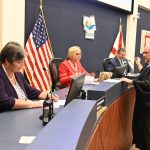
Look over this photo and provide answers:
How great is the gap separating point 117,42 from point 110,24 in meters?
0.53

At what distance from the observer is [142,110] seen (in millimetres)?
3426

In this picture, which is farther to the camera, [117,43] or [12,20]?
[117,43]

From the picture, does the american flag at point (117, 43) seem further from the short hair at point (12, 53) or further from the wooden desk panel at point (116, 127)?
the short hair at point (12, 53)

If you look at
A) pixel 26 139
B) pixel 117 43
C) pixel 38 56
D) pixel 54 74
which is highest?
pixel 117 43

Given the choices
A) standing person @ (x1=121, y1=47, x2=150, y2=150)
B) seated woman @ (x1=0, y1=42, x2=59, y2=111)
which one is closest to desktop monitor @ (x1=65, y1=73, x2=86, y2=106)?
seated woman @ (x1=0, y1=42, x2=59, y2=111)

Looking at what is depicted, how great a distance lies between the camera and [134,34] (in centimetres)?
831

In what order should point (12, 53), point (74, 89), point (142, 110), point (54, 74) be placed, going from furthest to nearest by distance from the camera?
point (54, 74) < point (142, 110) < point (12, 53) < point (74, 89)

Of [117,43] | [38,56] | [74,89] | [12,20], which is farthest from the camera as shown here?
[117,43]

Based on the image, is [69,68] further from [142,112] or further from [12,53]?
[12,53]

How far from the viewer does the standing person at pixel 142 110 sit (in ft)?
10.9

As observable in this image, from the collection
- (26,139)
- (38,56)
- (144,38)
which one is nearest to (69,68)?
(38,56)

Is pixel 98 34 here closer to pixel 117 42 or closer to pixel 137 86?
pixel 117 42

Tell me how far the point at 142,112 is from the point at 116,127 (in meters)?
0.46

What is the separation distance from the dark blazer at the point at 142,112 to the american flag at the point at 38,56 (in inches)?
77.3
